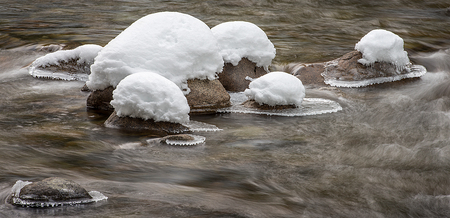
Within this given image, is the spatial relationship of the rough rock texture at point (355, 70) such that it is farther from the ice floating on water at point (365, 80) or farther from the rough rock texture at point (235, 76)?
the rough rock texture at point (235, 76)

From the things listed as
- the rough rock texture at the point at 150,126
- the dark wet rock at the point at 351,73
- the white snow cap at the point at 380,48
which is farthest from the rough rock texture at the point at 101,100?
the white snow cap at the point at 380,48

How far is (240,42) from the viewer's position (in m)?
8.22

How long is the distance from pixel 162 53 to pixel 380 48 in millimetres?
4592

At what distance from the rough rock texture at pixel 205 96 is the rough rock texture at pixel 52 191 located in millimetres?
3314

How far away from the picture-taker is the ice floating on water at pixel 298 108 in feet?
22.9

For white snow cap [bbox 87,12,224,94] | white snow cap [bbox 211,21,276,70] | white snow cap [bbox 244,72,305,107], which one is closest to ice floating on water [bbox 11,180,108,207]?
white snow cap [bbox 87,12,224,94]

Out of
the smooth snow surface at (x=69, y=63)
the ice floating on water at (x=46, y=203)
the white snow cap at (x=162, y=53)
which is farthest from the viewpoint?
the smooth snow surface at (x=69, y=63)

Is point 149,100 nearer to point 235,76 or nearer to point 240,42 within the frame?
point 235,76

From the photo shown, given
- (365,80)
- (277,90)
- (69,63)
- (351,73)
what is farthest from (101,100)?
(365,80)

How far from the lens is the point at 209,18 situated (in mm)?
18328

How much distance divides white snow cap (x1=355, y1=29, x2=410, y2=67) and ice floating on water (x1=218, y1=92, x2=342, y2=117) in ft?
6.18

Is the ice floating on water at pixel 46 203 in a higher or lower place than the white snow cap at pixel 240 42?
lower

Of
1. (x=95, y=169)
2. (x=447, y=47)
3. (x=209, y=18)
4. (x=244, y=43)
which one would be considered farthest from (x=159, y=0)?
(x=95, y=169)

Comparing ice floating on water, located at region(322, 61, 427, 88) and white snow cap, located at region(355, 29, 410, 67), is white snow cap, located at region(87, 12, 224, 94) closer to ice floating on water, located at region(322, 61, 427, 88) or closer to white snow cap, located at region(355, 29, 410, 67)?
ice floating on water, located at region(322, 61, 427, 88)
